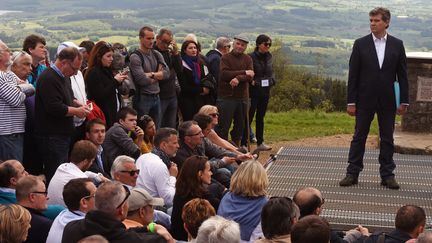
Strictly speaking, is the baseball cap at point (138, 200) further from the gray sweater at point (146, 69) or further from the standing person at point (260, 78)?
the standing person at point (260, 78)

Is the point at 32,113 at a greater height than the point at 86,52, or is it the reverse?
the point at 86,52

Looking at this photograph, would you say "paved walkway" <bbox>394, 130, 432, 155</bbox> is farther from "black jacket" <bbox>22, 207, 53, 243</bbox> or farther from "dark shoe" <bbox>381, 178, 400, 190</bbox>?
"black jacket" <bbox>22, 207, 53, 243</bbox>

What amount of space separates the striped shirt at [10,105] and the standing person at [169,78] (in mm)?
2956

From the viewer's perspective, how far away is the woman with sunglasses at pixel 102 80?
9180 millimetres

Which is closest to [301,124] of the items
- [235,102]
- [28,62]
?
[235,102]

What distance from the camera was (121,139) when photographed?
8672mm

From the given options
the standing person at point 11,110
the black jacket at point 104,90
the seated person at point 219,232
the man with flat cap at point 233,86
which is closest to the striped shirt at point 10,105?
the standing person at point 11,110

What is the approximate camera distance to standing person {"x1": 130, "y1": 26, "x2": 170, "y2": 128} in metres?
10.2

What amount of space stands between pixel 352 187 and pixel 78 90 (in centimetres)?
323

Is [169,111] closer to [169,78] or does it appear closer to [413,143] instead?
[169,78]

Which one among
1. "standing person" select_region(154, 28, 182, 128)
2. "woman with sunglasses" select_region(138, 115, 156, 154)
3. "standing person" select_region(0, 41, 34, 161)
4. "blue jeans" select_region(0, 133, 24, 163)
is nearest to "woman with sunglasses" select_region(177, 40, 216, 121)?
"standing person" select_region(154, 28, 182, 128)

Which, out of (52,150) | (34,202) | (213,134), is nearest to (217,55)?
(213,134)

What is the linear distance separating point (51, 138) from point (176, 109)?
3.21 m

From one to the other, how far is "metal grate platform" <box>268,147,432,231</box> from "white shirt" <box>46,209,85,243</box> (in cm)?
261
